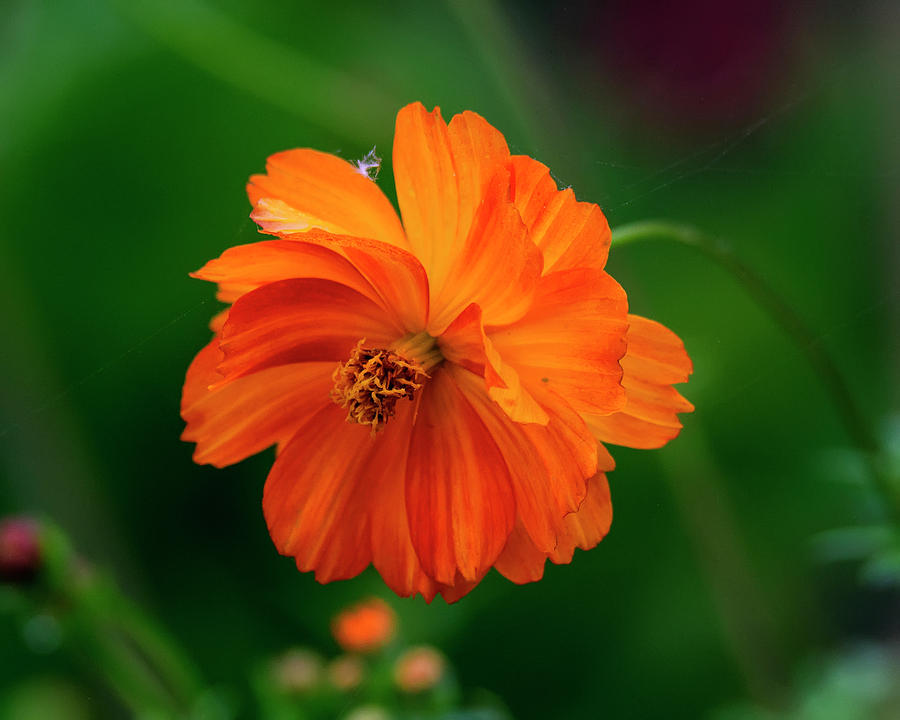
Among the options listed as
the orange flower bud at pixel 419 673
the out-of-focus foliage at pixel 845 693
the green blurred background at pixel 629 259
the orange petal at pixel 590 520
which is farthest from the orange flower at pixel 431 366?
the green blurred background at pixel 629 259

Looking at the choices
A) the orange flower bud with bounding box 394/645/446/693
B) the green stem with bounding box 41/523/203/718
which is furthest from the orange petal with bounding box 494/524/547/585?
the green stem with bounding box 41/523/203/718

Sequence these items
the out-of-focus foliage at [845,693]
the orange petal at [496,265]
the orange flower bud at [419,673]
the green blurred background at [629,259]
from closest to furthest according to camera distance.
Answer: the orange petal at [496,265] → the orange flower bud at [419,673] → the out-of-focus foliage at [845,693] → the green blurred background at [629,259]

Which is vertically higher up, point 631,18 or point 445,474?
point 631,18

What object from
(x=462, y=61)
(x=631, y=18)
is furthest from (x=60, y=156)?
(x=631, y=18)

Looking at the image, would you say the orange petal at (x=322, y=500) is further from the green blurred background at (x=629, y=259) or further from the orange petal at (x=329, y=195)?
the green blurred background at (x=629, y=259)

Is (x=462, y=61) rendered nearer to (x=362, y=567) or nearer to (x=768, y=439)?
(x=768, y=439)

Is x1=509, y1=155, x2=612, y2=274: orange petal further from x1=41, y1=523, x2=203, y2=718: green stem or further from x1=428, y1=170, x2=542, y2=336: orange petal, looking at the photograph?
x1=41, y1=523, x2=203, y2=718: green stem

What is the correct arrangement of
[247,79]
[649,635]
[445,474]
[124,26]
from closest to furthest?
[445,474] < [247,79] < [649,635] < [124,26]

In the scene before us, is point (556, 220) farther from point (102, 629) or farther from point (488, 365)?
point (102, 629)

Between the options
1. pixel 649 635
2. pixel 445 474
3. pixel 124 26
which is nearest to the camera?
pixel 445 474
